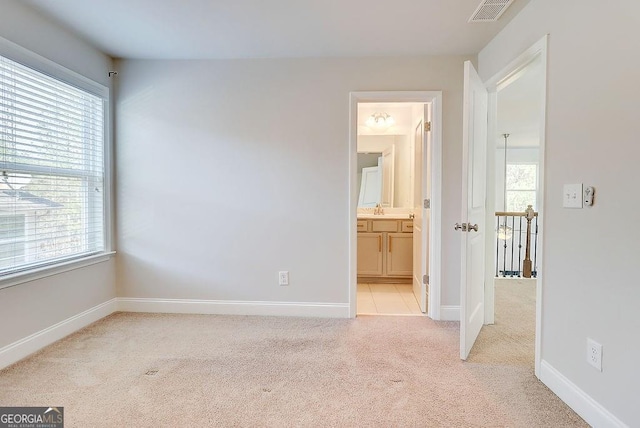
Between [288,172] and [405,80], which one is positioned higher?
[405,80]

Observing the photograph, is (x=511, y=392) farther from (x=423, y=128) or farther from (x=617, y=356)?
(x=423, y=128)

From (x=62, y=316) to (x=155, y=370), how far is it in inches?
42.0

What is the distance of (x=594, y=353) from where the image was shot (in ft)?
5.28

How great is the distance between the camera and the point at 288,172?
3.05 meters

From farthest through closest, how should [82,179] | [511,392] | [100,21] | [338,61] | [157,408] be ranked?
[338,61] → [82,179] → [100,21] → [511,392] → [157,408]

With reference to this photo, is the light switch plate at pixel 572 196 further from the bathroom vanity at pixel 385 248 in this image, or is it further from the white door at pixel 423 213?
the bathroom vanity at pixel 385 248

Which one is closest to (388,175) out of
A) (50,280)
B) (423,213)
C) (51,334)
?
(423,213)

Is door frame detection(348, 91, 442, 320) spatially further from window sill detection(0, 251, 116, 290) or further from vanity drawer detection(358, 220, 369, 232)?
window sill detection(0, 251, 116, 290)

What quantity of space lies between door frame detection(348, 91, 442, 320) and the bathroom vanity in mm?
1281

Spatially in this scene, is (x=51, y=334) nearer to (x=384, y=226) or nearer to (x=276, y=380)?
(x=276, y=380)

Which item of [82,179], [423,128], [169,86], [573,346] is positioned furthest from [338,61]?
[573,346]

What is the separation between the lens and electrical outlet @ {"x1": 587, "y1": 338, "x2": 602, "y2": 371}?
5.18ft

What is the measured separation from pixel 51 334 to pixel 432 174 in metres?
3.22

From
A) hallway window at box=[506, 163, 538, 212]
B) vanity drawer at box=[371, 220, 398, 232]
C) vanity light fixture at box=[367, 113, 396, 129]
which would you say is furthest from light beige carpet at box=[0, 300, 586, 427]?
hallway window at box=[506, 163, 538, 212]
